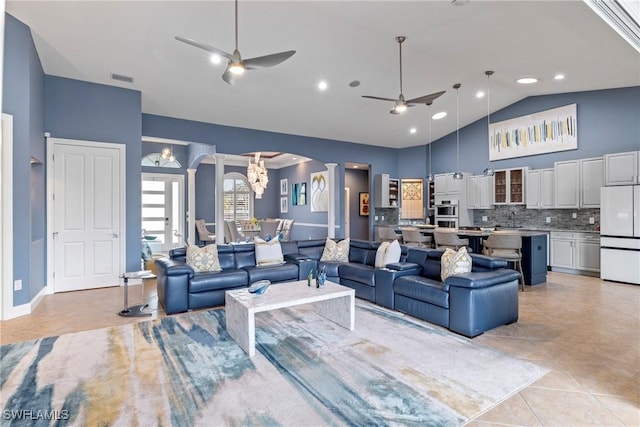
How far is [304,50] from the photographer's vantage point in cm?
514

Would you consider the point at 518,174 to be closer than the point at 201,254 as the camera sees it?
No

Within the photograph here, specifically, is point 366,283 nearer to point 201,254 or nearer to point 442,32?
point 201,254

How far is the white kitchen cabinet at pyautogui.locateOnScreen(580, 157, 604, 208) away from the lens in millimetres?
6555

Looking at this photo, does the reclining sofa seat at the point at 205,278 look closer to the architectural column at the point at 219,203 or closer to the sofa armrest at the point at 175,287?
the sofa armrest at the point at 175,287

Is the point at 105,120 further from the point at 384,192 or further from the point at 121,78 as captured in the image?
the point at 384,192

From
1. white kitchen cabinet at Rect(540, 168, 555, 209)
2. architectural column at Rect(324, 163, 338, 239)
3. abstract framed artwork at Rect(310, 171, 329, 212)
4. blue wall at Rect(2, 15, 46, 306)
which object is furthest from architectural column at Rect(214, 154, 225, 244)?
white kitchen cabinet at Rect(540, 168, 555, 209)

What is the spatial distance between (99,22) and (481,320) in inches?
218

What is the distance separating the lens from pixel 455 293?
379 centimetres

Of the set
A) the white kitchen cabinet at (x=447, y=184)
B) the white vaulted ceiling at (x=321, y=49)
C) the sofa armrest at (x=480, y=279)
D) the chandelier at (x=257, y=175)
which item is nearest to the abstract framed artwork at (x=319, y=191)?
the chandelier at (x=257, y=175)

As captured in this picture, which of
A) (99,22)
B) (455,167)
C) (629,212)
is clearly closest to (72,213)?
(99,22)

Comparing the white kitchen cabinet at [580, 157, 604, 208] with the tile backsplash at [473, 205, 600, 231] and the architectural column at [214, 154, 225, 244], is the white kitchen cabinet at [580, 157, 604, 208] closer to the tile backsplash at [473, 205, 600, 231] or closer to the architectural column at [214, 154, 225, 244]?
the tile backsplash at [473, 205, 600, 231]

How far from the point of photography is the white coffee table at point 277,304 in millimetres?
3234

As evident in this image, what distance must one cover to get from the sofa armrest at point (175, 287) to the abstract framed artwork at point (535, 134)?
711 cm

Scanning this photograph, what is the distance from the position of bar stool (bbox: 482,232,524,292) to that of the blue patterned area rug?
2618 mm
